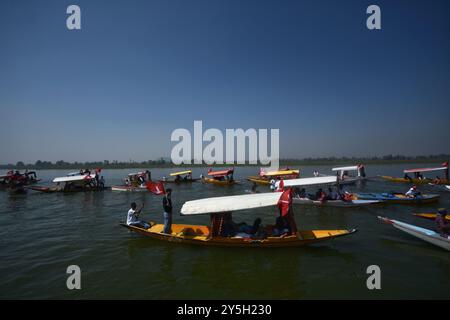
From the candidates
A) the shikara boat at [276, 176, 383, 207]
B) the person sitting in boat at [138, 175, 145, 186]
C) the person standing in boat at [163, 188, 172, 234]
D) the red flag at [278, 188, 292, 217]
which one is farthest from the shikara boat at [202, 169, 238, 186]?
the red flag at [278, 188, 292, 217]

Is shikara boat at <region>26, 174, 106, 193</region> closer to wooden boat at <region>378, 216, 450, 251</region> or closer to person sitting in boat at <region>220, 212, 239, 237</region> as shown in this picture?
person sitting in boat at <region>220, 212, 239, 237</region>

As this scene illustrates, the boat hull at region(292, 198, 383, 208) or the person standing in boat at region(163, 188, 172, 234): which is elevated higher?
the person standing in boat at region(163, 188, 172, 234)

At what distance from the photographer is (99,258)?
35.7ft

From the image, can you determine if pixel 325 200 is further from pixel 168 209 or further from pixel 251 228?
pixel 168 209

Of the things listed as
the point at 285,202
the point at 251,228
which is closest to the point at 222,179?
the point at 251,228

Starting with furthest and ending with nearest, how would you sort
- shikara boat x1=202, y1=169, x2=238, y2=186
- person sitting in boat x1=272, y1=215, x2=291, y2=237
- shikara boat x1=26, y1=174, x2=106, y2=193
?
1. shikara boat x1=202, y1=169, x2=238, y2=186
2. shikara boat x1=26, y1=174, x2=106, y2=193
3. person sitting in boat x1=272, y1=215, x2=291, y2=237

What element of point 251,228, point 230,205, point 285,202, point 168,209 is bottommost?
point 251,228

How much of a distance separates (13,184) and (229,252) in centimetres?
3741

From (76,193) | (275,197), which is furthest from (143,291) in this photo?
(76,193)

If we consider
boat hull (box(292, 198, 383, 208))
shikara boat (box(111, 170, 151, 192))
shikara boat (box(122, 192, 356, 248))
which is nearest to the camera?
shikara boat (box(122, 192, 356, 248))

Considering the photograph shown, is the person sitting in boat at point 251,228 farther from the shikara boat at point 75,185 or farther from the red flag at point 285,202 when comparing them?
the shikara boat at point 75,185

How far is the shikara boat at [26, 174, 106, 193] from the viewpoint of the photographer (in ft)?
97.1

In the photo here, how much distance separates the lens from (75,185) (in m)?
30.9

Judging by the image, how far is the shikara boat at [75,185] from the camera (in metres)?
29.6
